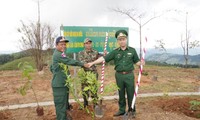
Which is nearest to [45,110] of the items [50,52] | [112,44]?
[112,44]

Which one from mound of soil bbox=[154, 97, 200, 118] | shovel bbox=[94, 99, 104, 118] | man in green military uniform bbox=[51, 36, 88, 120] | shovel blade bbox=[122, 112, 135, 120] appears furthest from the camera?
mound of soil bbox=[154, 97, 200, 118]

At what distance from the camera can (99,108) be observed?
6977mm

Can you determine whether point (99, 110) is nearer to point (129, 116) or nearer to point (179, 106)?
point (129, 116)

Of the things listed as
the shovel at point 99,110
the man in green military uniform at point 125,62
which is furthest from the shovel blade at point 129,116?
the shovel at point 99,110

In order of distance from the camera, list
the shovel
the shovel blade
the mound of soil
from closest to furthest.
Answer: the shovel blade, the shovel, the mound of soil

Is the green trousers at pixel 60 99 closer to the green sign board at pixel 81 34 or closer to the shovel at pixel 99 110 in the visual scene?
the shovel at pixel 99 110

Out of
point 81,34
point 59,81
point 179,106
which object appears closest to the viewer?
point 59,81

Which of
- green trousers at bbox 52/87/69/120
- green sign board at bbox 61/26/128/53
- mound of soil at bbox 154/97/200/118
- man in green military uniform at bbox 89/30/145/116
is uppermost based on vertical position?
green sign board at bbox 61/26/128/53

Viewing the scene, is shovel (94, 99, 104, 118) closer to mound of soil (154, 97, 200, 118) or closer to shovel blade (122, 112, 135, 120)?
shovel blade (122, 112, 135, 120)

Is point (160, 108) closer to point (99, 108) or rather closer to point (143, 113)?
point (143, 113)

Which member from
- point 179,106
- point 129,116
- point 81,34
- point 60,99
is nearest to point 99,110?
point 129,116

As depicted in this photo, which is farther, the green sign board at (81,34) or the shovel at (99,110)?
the green sign board at (81,34)

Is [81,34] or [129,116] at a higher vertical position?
[81,34]

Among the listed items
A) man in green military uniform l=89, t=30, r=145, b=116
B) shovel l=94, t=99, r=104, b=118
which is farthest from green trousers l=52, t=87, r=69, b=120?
man in green military uniform l=89, t=30, r=145, b=116
